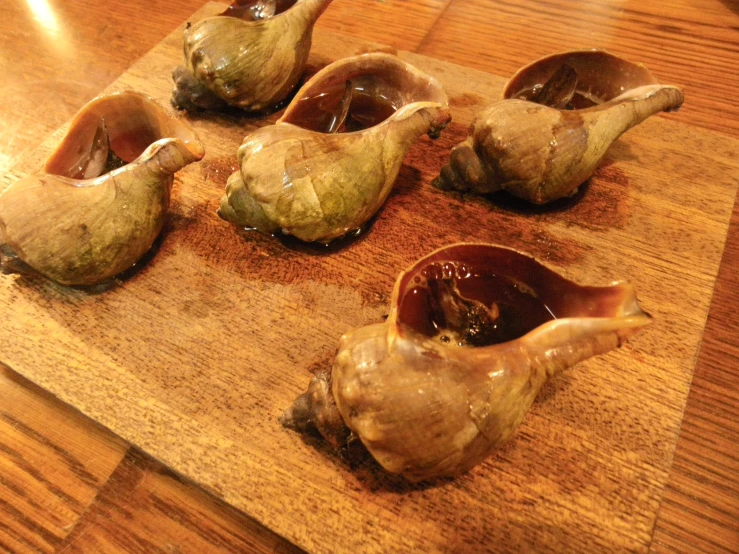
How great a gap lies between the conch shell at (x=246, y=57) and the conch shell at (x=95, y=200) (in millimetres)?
225

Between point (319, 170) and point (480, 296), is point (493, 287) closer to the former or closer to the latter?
point (480, 296)

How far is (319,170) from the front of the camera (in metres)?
1.16

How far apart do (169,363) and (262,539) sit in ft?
1.23

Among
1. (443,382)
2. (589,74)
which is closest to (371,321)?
(443,382)

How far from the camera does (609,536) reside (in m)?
0.93

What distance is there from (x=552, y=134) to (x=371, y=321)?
1.78 ft

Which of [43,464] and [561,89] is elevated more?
[561,89]

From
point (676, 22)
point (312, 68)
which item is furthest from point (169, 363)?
point (676, 22)

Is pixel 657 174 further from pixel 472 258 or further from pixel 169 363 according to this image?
pixel 169 363

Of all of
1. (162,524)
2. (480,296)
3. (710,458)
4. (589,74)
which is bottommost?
(710,458)

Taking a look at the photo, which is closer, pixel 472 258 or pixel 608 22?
pixel 472 258

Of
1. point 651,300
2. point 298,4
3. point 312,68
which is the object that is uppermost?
point 298,4

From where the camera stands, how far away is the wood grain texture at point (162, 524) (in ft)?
3.36

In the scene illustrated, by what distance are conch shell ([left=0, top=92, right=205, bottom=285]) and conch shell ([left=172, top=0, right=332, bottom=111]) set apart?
225 millimetres
